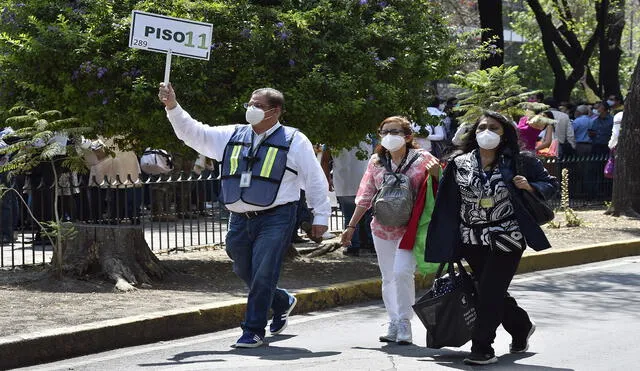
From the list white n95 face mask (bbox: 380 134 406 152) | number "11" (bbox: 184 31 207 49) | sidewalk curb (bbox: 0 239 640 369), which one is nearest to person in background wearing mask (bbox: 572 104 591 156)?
sidewalk curb (bbox: 0 239 640 369)

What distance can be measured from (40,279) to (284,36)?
3.01 meters

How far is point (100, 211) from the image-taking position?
1202cm

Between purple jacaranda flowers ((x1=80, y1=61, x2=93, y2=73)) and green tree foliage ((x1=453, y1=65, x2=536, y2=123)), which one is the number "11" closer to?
purple jacaranda flowers ((x1=80, y1=61, x2=93, y2=73))

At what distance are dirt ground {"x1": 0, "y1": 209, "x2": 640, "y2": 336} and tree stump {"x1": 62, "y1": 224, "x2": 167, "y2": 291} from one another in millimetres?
134

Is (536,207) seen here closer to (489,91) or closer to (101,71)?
(101,71)

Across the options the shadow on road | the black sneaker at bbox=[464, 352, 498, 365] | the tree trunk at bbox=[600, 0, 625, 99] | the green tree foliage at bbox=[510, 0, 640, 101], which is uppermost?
the green tree foliage at bbox=[510, 0, 640, 101]

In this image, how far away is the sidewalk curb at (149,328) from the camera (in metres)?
7.93

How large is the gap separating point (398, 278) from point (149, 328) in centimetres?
183

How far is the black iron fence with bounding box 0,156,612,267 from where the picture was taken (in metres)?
12.1

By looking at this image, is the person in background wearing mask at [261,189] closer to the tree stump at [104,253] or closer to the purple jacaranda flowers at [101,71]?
the tree stump at [104,253]

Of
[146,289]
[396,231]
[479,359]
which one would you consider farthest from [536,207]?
[146,289]

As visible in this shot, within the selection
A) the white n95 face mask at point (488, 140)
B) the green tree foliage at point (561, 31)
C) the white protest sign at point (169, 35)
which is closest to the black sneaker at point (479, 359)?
the white n95 face mask at point (488, 140)

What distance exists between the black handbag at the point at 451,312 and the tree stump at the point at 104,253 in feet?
12.0

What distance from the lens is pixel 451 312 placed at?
25.1ft
